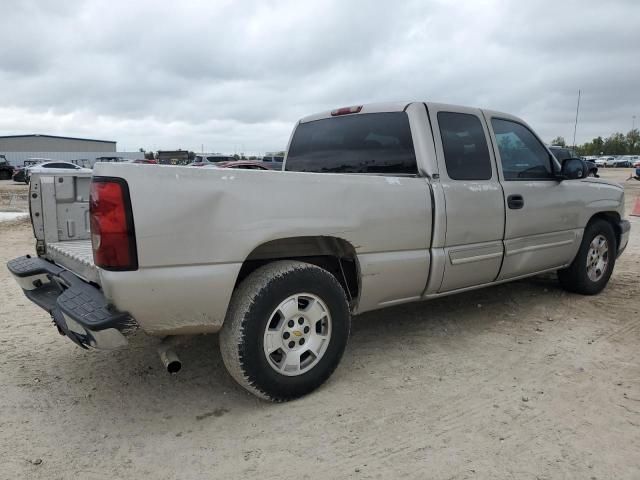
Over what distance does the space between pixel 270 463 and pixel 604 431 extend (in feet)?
6.00

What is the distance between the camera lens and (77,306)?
2.70m

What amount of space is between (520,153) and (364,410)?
2.79 metres

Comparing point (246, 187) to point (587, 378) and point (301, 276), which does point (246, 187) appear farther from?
point (587, 378)

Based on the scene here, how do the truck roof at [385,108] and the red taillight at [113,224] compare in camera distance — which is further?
the truck roof at [385,108]

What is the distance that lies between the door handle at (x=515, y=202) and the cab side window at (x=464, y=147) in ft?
0.91

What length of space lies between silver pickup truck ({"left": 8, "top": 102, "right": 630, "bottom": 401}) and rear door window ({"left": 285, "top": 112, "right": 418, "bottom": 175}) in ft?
0.04

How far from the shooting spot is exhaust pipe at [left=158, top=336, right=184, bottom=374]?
2836 millimetres

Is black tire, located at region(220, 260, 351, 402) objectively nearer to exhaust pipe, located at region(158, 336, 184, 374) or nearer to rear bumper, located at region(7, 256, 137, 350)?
exhaust pipe, located at region(158, 336, 184, 374)

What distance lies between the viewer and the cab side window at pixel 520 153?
14.3ft

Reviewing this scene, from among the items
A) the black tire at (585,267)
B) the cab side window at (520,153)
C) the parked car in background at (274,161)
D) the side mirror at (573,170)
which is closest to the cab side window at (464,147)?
the cab side window at (520,153)

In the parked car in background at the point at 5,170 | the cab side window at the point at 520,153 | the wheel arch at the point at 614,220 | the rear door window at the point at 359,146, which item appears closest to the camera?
the rear door window at the point at 359,146

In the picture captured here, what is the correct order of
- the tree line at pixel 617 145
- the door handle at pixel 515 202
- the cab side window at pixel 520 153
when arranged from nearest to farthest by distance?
the door handle at pixel 515 202
the cab side window at pixel 520 153
the tree line at pixel 617 145

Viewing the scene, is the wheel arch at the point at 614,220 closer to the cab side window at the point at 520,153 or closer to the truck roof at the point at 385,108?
the cab side window at the point at 520,153

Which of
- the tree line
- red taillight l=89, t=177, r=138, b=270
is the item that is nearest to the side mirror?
red taillight l=89, t=177, r=138, b=270
